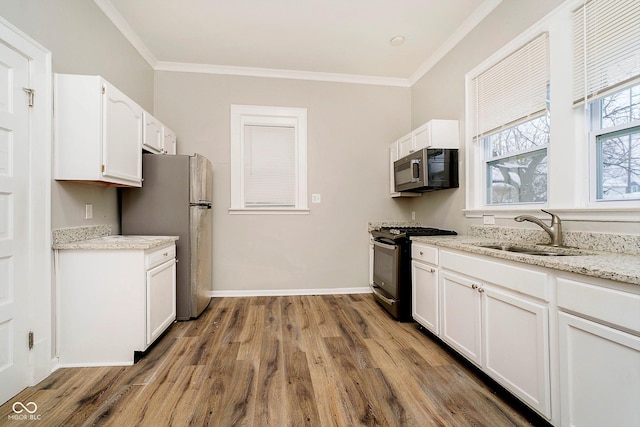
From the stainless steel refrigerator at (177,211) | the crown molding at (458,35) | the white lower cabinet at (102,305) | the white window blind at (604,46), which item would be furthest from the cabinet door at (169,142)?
the white window blind at (604,46)

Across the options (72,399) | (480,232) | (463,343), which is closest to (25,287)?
(72,399)

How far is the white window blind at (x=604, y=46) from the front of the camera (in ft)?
4.70

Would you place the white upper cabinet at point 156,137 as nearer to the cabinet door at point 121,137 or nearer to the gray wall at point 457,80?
the cabinet door at point 121,137

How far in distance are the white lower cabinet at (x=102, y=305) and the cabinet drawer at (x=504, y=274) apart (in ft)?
7.42

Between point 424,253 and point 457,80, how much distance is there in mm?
1852

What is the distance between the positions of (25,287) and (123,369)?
78 centimetres

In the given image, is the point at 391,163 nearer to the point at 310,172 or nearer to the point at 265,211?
the point at 310,172

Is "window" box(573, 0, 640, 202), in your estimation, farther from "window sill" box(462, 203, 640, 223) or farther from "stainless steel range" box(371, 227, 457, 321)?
"stainless steel range" box(371, 227, 457, 321)

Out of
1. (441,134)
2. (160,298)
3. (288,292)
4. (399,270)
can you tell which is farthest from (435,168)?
(160,298)

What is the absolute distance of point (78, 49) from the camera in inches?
80.6

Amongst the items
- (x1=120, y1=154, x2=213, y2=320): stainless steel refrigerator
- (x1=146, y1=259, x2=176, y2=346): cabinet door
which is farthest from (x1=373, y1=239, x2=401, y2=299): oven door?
(x1=146, y1=259, x2=176, y2=346): cabinet door

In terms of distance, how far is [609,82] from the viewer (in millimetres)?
1517

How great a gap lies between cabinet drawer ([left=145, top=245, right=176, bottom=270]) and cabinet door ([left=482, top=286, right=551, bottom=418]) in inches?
91.1

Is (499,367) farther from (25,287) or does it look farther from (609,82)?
(25,287)
